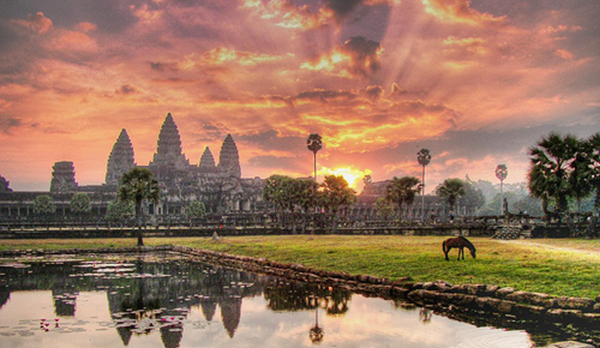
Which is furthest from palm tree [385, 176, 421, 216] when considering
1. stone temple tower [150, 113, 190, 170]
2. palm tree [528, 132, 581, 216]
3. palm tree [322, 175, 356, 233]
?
stone temple tower [150, 113, 190, 170]

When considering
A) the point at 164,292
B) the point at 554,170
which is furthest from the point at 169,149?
the point at 164,292

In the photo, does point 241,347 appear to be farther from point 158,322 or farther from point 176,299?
point 176,299

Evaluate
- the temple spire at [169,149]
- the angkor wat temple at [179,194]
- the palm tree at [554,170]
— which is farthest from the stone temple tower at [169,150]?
the palm tree at [554,170]

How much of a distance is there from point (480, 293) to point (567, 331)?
3953 millimetres

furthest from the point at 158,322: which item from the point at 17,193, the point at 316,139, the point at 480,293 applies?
the point at 17,193

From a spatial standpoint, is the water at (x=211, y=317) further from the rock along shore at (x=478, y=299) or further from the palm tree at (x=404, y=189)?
the palm tree at (x=404, y=189)

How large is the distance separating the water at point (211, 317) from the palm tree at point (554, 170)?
2840 cm

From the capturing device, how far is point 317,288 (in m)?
23.1

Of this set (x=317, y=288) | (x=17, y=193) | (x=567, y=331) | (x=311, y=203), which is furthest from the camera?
(x=17, y=193)

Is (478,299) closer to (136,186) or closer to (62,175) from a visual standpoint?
(136,186)

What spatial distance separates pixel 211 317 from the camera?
55.6 ft

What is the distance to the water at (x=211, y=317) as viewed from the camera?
13.9m

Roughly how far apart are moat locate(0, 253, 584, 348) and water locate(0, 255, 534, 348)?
1.1 inches

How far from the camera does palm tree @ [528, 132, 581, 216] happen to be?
4372cm
